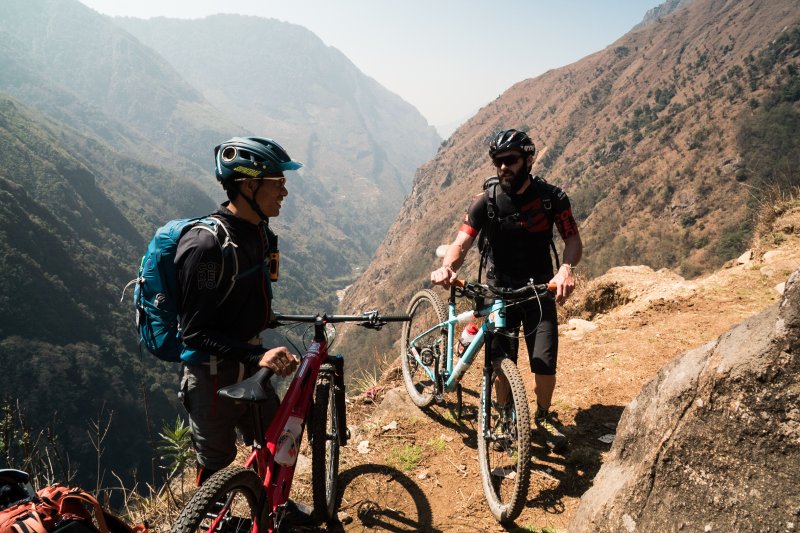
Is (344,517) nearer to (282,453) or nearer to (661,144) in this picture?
(282,453)

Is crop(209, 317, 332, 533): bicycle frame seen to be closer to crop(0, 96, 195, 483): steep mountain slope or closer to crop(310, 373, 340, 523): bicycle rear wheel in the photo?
crop(310, 373, 340, 523): bicycle rear wheel

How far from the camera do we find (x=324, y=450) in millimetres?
3545

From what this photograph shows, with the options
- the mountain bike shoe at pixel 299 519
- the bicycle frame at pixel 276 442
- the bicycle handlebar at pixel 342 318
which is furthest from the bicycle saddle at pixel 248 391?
the mountain bike shoe at pixel 299 519

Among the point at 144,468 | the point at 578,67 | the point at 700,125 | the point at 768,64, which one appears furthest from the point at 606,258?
the point at 578,67

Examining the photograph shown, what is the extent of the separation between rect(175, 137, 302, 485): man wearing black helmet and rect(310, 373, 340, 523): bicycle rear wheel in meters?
0.54

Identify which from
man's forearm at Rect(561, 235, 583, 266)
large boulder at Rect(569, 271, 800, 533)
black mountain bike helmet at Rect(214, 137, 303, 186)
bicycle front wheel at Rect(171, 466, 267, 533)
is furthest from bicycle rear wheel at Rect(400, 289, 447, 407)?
large boulder at Rect(569, 271, 800, 533)

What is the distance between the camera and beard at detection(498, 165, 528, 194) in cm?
441

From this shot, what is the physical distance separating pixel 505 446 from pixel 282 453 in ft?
6.19

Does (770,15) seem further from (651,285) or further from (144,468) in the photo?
(144,468)

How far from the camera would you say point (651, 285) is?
8.07 m

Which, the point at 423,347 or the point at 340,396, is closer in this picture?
the point at 340,396

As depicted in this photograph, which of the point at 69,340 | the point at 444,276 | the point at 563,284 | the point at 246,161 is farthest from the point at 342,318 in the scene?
the point at 69,340

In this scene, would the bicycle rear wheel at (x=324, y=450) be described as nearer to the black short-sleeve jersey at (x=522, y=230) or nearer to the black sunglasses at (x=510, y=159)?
the black short-sleeve jersey at (x=522, y=230)

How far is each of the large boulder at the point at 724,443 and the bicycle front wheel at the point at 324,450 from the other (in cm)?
193
